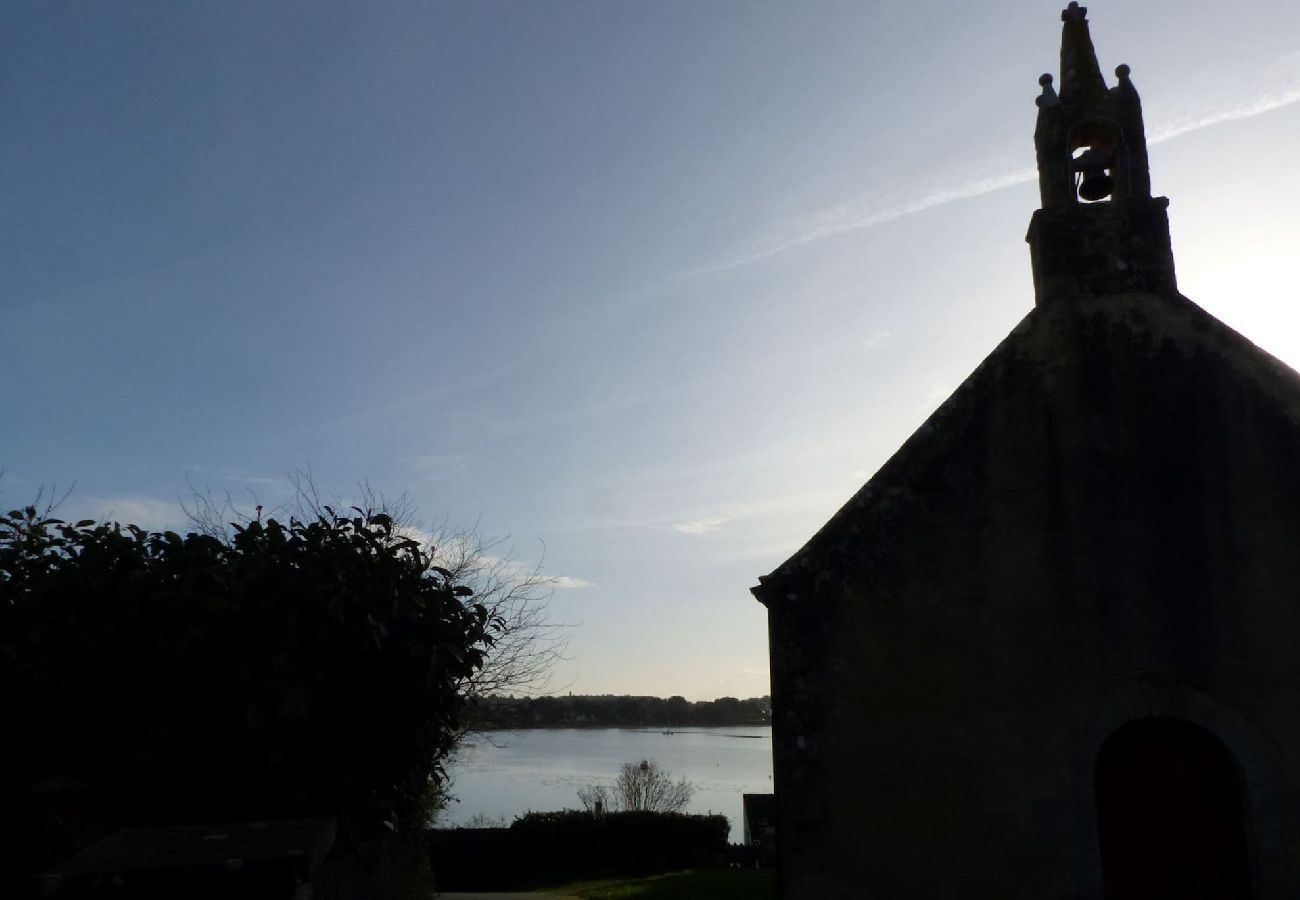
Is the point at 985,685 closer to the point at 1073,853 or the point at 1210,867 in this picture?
the point at 1073,853

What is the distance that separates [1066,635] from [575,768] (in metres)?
67.6

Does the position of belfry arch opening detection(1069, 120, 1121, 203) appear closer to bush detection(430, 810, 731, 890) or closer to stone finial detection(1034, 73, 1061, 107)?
stone finial detection(1034, 73, 1061, 107)

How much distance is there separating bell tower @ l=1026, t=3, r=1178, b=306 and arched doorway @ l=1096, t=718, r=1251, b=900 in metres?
4.24

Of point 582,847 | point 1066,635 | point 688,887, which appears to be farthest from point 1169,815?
point 582,847

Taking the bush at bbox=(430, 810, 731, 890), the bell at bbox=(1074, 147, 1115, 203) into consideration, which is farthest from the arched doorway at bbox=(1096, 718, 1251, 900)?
the bush at bbox=(430, 810, 731, 890)

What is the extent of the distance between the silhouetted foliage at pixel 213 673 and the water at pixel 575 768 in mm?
10900

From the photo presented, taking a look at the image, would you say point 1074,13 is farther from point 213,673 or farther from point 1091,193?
point 213,673

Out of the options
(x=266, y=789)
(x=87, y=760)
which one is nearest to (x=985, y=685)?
(x=266, y=789)

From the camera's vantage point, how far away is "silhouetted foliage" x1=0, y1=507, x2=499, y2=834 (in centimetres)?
744

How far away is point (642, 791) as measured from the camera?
37219 mm

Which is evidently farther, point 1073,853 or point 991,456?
point 991,456

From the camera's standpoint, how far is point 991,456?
9445mm

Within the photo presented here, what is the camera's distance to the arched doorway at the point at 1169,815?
859 cm

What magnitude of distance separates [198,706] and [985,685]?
6.44 meters
